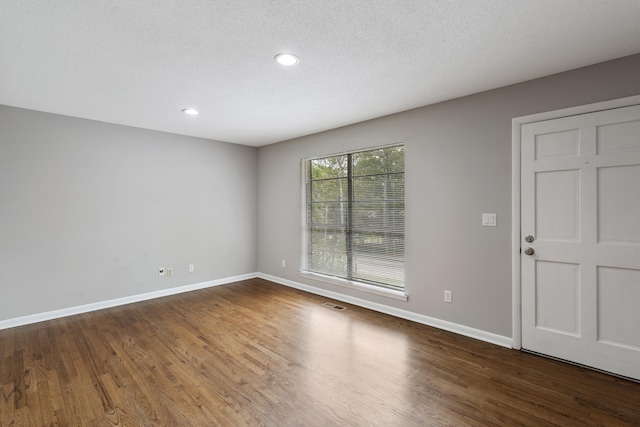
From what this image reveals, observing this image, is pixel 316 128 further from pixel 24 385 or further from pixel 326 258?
pixel 24 385

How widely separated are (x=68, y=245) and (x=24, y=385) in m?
1.96

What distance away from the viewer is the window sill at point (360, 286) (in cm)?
360

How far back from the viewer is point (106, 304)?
3973 millimetres

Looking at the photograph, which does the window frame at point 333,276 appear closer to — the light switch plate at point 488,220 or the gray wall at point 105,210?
the light switch plate at point 488,220

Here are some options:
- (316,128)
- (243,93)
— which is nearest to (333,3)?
(243,93)

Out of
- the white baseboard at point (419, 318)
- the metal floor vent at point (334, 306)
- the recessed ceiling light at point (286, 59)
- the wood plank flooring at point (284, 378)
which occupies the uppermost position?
the recessed ceiling light at point (286, 59)

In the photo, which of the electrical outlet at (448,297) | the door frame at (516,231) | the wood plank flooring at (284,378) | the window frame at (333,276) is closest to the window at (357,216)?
the window frame at (333,276)

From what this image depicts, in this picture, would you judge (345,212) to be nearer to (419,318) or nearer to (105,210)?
(419,318)

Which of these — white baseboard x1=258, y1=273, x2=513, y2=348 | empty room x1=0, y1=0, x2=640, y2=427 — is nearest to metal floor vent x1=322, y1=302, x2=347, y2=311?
empty room x1=0, y1=0, x2=640, y2=427

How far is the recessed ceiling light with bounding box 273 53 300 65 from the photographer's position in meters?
2.25

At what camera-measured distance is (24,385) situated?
2.22m

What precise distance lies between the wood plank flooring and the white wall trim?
14 cm

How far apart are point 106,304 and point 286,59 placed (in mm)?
3919

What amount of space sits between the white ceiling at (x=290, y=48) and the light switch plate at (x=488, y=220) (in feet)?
4.07
